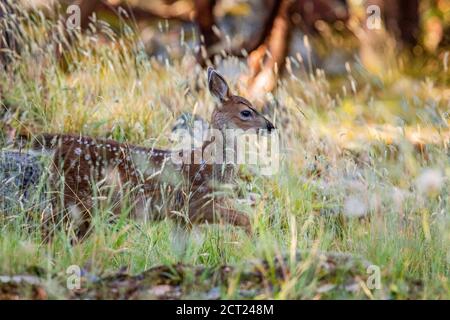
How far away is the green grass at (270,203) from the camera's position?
5336mm

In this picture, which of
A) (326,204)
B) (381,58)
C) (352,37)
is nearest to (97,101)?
(326,204)

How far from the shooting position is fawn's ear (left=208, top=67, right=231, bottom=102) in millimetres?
7442

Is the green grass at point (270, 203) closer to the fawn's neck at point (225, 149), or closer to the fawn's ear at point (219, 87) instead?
the fawn's neck at point (225, 149)

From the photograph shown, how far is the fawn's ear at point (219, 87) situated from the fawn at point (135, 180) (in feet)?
2.26

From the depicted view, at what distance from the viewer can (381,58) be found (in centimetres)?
1280

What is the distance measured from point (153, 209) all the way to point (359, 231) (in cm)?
145

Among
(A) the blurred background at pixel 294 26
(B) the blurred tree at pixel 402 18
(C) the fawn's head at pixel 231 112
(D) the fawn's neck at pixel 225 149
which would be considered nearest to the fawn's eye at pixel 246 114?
(C) the fawn's head at pixel 231 112

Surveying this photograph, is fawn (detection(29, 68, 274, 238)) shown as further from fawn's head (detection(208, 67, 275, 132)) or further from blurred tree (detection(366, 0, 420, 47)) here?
blurred tree (detection(366, 0, 420, 47))

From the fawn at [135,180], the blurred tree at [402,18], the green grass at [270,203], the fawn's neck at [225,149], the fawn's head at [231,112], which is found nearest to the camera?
the green grass at [270,203]

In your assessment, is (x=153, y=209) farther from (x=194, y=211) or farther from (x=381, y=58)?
(x=381, y=58)

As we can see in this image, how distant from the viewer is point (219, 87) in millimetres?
7547

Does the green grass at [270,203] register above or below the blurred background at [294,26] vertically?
below

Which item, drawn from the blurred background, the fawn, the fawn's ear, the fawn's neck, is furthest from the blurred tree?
the fawn

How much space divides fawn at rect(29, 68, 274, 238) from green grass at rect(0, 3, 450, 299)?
182mm
